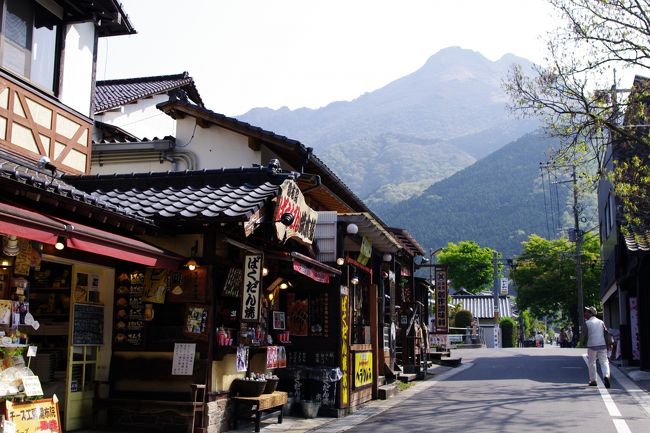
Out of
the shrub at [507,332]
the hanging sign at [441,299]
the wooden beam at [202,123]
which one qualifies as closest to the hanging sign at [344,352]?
the wooden beam at [202,123]

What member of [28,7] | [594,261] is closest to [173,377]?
[28,7]

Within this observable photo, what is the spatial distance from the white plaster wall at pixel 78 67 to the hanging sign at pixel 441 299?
18.3m

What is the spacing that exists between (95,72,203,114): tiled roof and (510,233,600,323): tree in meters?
37.0

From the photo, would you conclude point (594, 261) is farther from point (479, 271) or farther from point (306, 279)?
point (306, 279)

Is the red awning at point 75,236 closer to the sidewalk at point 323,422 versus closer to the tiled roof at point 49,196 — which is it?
the tiled roof at point 49,196

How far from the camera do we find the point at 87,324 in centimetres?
1052

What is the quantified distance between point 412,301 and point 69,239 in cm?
1648

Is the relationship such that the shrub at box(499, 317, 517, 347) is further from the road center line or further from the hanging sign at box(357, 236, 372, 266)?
the hanging sign at box(357, 236, 372, 266)

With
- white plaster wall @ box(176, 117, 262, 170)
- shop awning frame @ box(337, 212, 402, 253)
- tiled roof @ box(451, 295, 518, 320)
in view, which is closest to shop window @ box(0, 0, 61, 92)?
white plaster wall @ box(176, 117, 262, 170)

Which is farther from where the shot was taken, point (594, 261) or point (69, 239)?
point (594, 261)

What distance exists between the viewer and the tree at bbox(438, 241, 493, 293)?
69375 mm

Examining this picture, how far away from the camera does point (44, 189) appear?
307 inches

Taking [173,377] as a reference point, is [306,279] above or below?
above

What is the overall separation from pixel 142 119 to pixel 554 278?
4002 centimetres
